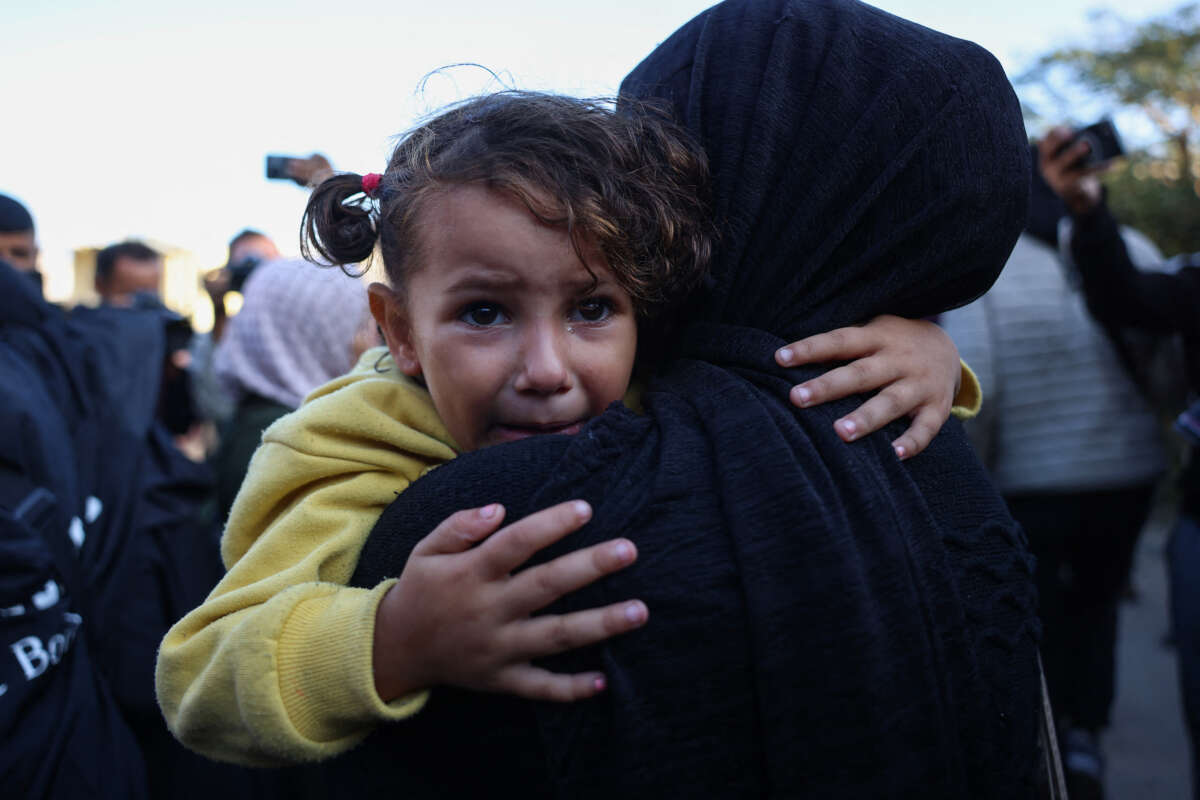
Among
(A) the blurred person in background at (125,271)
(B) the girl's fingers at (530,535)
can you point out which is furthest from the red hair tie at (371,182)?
(A) the blurred person in background at (125,271)

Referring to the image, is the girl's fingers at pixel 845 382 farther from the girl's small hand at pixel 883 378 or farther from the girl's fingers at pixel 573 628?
the girl's fingers at pixel 573 628

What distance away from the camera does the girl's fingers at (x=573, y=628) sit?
0.97 meters

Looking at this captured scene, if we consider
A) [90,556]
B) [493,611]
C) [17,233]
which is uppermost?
[493,611]

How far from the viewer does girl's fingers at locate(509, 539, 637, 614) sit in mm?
988

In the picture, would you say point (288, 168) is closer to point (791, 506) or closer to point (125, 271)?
point (791, 506)

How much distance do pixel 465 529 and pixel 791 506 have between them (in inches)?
15.4

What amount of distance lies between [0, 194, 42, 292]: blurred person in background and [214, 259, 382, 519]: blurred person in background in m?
1.77

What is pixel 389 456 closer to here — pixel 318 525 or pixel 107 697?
pixel 318 525

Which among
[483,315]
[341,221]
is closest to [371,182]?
[341,221]

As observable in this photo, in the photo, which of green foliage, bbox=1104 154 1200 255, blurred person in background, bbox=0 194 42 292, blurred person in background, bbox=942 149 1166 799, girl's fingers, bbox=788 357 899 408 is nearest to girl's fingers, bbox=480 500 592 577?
girl's fingers, bbox=788 357 899 408

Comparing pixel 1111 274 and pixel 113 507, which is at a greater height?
pixel 1111 274

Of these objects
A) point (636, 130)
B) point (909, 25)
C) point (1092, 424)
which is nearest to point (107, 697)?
point (636, 130)

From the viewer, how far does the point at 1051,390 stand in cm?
362

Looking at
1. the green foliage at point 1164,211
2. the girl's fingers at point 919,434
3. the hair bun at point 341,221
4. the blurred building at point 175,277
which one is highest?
the hair bun at point 341,221
